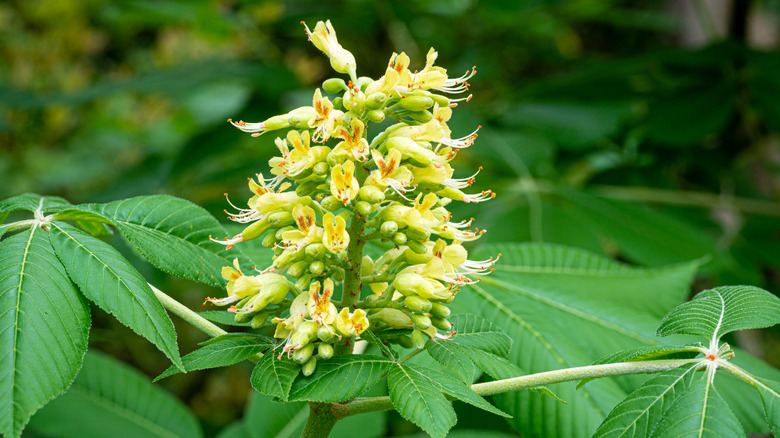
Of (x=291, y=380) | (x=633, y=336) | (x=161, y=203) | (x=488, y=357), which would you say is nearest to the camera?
(x=291, y=380)

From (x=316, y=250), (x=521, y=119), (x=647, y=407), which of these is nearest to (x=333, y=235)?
(x=316, y=250)

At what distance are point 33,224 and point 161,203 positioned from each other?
0.26 metres

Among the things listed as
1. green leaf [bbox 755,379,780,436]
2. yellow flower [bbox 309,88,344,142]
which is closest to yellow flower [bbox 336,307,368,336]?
yellow flower [bbox 309,88,344,142]

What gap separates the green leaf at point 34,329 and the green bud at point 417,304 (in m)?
0.58

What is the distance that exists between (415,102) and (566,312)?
2.65ft

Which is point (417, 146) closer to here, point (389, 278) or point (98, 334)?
point (389, 278)

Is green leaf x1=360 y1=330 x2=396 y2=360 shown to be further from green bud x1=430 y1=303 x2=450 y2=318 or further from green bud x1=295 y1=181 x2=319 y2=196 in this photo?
green bud x1=295 y1=181 x2=319 y2=196

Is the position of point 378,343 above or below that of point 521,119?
below

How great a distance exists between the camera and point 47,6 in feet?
17.6

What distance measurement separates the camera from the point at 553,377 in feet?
4.00

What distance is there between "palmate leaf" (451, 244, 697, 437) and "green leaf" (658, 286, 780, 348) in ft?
1.07

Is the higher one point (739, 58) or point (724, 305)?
point (739, 58)

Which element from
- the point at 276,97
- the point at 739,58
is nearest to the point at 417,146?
the point at 276,97

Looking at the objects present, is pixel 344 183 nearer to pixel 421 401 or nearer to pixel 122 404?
pixel 421 401
